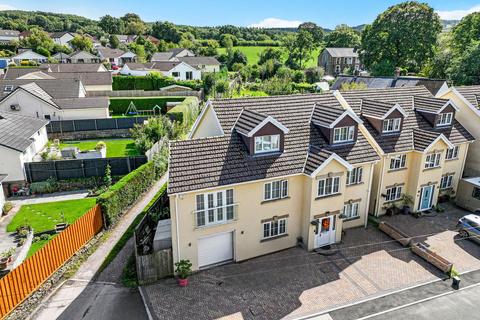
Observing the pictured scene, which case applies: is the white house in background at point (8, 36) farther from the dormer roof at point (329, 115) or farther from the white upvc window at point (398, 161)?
the white upvc window at point (398, 161)

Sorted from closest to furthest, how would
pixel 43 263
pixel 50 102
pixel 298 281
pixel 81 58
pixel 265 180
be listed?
pixel 43 263
pixel 298 281
pixel 265 180
pixel 50 102
pixel 81 58

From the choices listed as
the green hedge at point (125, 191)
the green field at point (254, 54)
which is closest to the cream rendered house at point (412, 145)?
the green hedge at point (125, 191)

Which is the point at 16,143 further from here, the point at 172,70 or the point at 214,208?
the point at 172,70

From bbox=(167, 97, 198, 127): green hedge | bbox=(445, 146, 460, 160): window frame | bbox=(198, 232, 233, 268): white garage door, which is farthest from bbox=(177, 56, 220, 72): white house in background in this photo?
bbox=(198, 232, 233, 268): white garage door

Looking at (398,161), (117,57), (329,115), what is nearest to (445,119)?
(398,161)

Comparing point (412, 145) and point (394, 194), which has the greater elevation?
point (412, 145)

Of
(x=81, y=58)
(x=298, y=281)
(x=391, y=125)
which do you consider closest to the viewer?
(x=298, y=281)

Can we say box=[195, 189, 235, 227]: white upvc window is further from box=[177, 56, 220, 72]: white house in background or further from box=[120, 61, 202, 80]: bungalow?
box=[177, 56, 220, 72]: white house in background
